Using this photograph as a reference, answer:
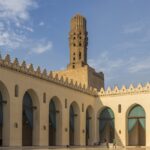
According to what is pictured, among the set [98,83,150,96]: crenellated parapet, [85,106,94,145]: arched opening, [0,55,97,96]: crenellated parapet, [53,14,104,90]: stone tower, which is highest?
[53,14,104,90]: stone tower

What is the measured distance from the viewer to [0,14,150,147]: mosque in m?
32.1

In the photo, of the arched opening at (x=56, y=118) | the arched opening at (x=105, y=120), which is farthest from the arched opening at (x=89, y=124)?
the arched opening at (x=56, y=118)

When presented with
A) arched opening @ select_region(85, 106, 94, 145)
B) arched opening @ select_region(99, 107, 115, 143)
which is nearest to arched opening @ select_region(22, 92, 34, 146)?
arched opening @ select_region(85, 106, 94, 145)

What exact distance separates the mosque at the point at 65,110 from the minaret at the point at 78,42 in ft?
12.4

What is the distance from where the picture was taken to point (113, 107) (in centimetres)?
4522

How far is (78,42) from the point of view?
202 ft

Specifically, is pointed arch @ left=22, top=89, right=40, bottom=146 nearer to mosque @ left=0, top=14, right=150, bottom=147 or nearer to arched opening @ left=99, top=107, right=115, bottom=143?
mosque @ left=0, top=14, right=150, bottom=147

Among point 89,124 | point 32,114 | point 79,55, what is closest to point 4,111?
point 32,114

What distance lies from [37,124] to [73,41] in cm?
2803

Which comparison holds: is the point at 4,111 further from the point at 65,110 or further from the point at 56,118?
the point at 65,110

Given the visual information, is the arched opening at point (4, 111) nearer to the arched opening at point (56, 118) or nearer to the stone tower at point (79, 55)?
the arched opening at point (56, 118)

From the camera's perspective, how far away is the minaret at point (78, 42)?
199 ft

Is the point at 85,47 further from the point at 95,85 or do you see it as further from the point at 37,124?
the point at 37,124

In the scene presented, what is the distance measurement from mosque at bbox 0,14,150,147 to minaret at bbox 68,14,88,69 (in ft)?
12.4
